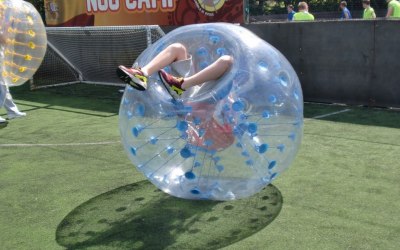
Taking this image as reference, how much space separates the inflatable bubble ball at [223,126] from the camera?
3922mm

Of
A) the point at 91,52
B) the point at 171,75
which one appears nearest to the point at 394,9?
the point at 91,52

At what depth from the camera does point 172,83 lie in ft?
13.4

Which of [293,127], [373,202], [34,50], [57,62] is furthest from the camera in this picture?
[57,62]

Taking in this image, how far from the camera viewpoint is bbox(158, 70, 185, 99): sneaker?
4.09 m

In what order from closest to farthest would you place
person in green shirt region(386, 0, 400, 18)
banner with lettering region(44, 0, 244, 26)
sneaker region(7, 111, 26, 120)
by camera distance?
sneaker region(7, 111, 26, 120)
banner with lettering region(44, 0, 244, 26)
person in green shirt region(386, 0, 400, 18)

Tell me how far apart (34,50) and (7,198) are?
3.30 m

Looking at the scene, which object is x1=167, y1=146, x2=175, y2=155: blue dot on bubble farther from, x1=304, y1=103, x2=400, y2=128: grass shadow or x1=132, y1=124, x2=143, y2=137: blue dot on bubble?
x1=304, y1=103, x2=400, y2=128: grass shadow

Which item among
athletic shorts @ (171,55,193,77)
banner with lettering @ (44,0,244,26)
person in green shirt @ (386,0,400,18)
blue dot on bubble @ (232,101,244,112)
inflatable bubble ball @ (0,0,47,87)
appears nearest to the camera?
blue dot on bubble @ (232,101,244,112)

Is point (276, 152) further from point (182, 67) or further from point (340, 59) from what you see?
point (340, 59)

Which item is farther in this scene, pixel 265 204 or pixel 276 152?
pixel 265 204

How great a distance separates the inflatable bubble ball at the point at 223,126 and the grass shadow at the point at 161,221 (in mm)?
235

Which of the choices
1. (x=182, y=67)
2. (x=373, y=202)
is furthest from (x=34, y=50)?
(x=373, y=202)

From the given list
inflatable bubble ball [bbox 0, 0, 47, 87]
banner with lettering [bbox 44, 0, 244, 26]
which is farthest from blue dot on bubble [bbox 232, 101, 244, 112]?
banner with lettering [bbox 44, 0, 244, 26]

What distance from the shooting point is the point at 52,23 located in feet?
48.5
